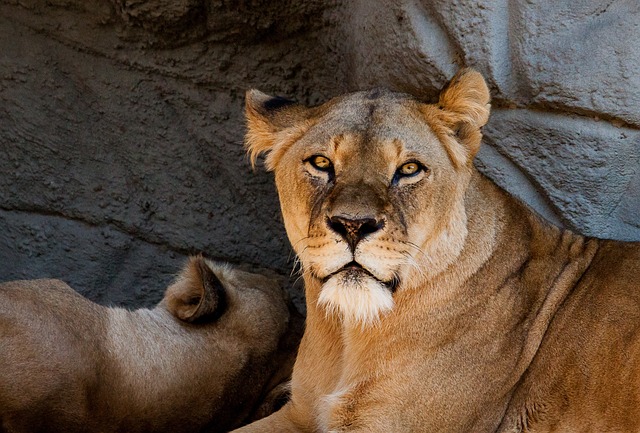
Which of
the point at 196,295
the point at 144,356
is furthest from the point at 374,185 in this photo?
the point at 196,295

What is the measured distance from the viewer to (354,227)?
300cm

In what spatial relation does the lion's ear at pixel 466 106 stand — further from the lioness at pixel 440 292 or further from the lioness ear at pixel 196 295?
the lioness ear at pixel 196 295

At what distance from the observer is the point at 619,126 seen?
155 inches

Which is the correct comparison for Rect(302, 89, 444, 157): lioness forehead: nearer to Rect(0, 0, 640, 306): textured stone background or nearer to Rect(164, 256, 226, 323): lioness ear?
Rect(0, 0, 640, 306): textured stone background

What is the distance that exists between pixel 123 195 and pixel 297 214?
6.45 feet

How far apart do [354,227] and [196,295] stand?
1.38 metres

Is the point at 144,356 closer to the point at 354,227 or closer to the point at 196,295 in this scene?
the point at 196,295

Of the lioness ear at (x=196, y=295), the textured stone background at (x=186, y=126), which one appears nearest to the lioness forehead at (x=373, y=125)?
the textured stone background at (x=186, y=126)

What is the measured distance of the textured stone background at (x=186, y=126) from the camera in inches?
160

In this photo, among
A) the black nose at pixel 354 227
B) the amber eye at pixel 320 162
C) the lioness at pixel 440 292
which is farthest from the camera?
the amber eye at pixel 320 162

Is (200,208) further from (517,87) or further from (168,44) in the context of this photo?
(517,87)

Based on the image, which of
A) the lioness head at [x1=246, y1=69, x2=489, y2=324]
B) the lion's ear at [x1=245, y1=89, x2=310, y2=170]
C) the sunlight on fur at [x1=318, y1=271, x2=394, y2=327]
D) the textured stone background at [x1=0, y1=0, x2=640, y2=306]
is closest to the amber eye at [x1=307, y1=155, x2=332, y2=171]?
the lioness head at [x1=246, y1=69, x2=489, y2=324]

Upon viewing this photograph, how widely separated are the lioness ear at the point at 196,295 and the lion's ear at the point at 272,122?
71 cm

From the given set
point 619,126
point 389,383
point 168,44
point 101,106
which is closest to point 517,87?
point 619,126
